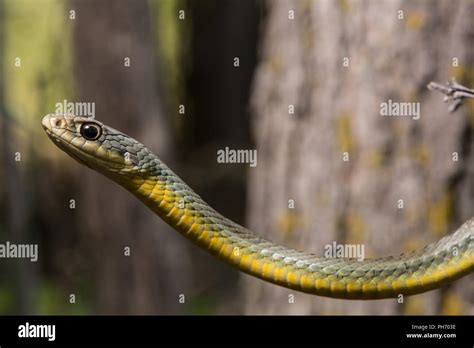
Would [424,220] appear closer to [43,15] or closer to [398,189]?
[398,189]

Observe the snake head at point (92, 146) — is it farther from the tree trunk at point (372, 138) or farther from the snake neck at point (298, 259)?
→ the tree trunk at point (372, 138)

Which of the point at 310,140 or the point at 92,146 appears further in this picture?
the point at 310,140

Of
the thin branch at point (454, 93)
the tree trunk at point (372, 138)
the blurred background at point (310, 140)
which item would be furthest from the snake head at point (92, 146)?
the tree trunk at point (372, 138)

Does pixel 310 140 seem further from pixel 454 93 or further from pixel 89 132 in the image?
pixel 454 93

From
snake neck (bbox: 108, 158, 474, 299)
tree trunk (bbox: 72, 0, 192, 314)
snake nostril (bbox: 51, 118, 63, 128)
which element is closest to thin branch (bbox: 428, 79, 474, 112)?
snake neck (bbox: 108, 158, 474, 299)

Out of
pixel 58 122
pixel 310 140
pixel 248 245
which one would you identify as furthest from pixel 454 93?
pixel 310 140

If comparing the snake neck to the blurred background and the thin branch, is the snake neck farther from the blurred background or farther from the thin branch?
the blurred background

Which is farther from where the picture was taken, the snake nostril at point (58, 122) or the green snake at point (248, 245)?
the snake nostril at point (58, 122)
